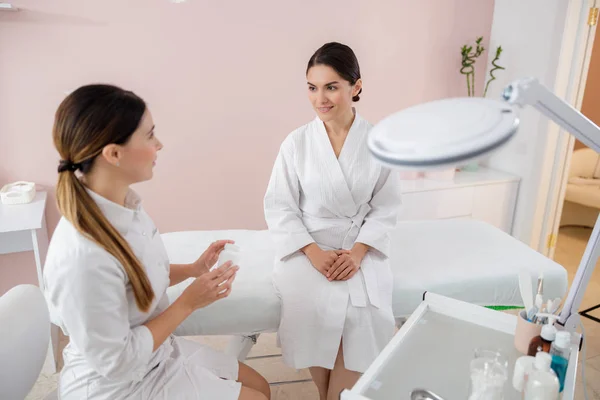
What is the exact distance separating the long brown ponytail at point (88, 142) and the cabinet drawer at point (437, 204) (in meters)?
1.93

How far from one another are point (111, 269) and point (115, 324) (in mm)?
121

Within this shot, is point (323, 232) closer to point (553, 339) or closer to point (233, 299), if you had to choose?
point (233, 299)

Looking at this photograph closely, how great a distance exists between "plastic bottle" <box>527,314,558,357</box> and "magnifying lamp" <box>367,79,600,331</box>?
431 millimetres

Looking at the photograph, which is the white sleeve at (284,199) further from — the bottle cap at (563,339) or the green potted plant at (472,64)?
the green potted plant at (472,64)

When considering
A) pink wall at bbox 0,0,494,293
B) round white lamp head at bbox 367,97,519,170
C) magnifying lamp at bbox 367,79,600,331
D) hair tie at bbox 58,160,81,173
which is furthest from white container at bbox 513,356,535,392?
pink wall at bbox 0,0,494,293

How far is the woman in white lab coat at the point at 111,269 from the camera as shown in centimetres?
108

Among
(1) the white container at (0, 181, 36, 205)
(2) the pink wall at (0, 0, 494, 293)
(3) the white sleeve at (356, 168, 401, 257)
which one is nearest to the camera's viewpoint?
(3) the white sleeve at (356, 168, 401, 257)

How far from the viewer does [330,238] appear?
6.33 ft

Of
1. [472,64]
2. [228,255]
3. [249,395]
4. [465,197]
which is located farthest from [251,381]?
[472,64]

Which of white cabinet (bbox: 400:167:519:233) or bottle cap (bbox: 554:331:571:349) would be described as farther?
white cabinet (bbox: 400:167:519:233)

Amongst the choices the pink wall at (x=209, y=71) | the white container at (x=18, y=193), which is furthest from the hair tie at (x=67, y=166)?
the pink wall at (x=209, y=71)

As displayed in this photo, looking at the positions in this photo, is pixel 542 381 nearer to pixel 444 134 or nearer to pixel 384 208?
pixel 444 134

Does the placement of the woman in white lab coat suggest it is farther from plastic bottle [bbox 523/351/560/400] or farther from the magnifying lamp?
plastic bottle [bbox 523/351/560/400]

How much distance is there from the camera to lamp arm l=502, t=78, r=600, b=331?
0.83m
